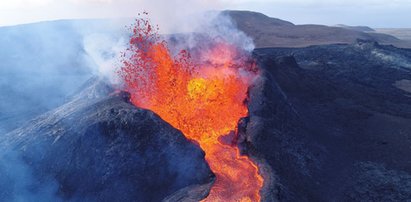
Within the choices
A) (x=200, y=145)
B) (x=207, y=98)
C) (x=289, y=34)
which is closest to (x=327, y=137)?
(x=207, y=98)

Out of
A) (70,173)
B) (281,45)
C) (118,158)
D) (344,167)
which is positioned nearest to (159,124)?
(118,158)

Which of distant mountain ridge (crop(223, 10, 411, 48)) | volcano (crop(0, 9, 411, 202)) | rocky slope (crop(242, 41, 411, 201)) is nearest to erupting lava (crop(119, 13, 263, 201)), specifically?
volcano (crop(0, 9, 411, 202))

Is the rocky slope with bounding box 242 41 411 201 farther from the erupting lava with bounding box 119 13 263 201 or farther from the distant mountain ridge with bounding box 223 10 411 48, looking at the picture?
the distant mountain ridge with bounding box 223 10 411 48

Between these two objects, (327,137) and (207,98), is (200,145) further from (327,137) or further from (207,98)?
(327,137)

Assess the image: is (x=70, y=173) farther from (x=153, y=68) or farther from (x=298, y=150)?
(x=298, y=150)

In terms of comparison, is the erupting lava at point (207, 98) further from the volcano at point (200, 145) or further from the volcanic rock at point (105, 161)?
the volcanic rock at point (105, 161)
